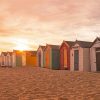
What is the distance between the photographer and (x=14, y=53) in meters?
60.9

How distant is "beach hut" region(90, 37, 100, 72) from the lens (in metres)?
31.2

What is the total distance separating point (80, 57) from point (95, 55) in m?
2.68

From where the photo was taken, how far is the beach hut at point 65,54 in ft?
123

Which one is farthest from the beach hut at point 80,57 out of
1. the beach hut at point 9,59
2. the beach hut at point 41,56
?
the beach hut at point 9,59

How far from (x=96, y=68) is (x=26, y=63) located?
3067 centimetres

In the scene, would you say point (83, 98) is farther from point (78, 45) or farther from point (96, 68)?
point (78, 45)

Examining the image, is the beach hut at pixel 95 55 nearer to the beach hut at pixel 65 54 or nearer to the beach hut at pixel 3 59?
the beach hut at pixel 65 54

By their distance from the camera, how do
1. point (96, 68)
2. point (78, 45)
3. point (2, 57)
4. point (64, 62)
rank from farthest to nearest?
point (2, 57) < point (64, 62) < point (78, 45) < point (96, 68)

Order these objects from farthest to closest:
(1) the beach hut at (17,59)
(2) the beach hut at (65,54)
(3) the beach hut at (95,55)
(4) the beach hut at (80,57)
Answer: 1. (1) the beach hut at (17,59)
2. (2) the beach hut at (65,54)
3. (4) the beach hut at (80,57)
4. (3) the beach hut at (95,55)

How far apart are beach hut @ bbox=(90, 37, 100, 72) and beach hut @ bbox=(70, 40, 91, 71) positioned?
107 centimetres

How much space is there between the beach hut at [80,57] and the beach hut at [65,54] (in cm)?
178

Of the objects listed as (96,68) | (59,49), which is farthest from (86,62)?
(59,49)

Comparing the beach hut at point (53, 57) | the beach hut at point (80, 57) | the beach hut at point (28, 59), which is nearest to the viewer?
the beach hut at point (80, 57)

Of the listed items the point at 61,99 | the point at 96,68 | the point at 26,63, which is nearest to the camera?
the point at 61,99
